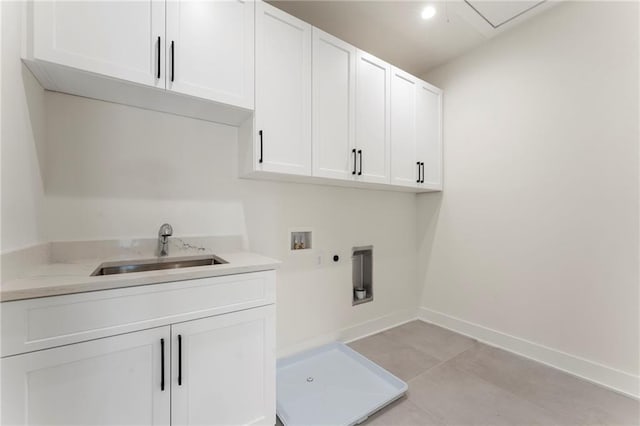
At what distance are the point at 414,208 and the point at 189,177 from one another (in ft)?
7.75

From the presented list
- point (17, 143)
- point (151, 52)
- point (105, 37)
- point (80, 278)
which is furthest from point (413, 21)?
point (80, 278)

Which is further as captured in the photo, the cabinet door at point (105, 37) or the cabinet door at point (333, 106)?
the cabinet door at point (333, 106)

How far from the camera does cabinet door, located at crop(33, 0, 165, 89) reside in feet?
3.50

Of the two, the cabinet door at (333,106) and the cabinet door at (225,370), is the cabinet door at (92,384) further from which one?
the cabinet door at (333,106)

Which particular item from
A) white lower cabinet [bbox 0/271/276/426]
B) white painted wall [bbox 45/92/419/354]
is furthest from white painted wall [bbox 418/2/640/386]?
white lower cabinet [bbox 0/271/276/426]

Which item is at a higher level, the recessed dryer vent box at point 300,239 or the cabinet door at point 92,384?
the recessed dryer vent box at point 300,239

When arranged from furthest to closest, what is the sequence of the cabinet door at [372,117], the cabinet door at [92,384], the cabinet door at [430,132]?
the cabinet door at [430,132] → the cabinet door at [372,117] → the cabinet door at [92,384]

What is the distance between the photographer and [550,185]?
2033 millimetres

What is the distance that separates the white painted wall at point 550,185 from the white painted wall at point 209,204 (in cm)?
74

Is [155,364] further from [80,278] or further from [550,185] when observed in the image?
[550,185]

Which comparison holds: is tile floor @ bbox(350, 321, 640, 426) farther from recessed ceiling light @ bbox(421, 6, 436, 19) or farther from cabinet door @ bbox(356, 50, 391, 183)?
recessed ceiling light @ bbox(421, 6, 436, 19)

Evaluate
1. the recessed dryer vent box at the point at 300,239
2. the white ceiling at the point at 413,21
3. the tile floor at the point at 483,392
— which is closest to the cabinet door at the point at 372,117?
the white ceiling at the point at 413,21

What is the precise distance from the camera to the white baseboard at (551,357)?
1.71m

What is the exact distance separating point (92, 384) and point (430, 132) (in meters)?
2.93
